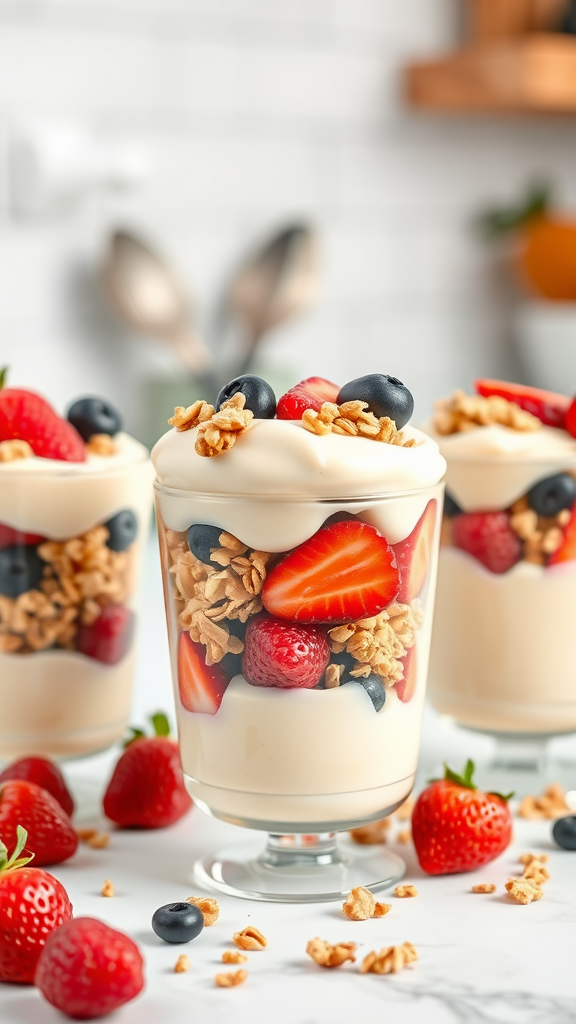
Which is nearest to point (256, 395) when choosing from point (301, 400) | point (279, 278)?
point (301, 400)

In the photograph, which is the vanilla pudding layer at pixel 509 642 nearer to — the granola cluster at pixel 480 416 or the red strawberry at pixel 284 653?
the granola cluster at pixel 480 416

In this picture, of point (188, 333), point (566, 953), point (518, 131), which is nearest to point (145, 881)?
point (566, 953)

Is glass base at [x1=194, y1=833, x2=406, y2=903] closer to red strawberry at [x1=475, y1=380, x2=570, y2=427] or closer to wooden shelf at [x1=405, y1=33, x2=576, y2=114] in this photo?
red strawberry at [x1=475, y1=380, x2=570, y2=427]

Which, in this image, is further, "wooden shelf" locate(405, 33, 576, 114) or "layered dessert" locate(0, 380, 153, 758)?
"wooden shelf" locate(405, 33, 576, 114)

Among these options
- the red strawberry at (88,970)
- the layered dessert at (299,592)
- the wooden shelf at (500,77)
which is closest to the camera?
the red strawberry at (88,970)

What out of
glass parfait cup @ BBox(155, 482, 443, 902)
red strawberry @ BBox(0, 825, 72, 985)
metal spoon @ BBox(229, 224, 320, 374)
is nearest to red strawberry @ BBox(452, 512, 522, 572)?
glass parfait cup @ BBox(155, 482, 443, 902)

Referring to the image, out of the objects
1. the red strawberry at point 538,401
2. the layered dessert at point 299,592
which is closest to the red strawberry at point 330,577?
the layered dessert at point 299,592
